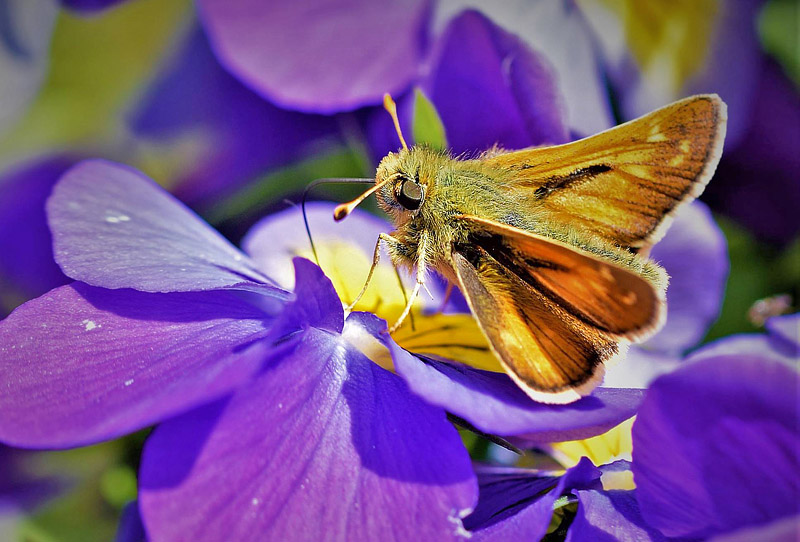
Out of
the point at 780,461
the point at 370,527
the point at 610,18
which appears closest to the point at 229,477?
the point at 370,527

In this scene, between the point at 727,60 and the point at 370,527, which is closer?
the point at 370,527

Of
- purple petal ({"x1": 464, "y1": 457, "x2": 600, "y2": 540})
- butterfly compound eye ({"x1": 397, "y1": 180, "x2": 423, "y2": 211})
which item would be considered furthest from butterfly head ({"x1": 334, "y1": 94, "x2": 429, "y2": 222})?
purple petal ({"x1": 464, "y1": 457, "x2": 600, "y2": 540})

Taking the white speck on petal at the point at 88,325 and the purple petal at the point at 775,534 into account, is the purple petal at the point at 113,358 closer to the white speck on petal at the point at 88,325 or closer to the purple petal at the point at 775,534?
the white speck on petal at the point at 88,325

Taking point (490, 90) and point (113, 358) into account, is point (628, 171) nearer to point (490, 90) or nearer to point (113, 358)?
point (490, 90)

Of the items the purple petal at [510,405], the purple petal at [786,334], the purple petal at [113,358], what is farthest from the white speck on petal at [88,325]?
the purple petal at [786,334]

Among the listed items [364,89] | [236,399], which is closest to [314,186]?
[364,89]

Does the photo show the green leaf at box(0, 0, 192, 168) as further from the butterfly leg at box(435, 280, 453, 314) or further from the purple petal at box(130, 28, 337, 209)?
the butterfly leg at box(435, 280, 453, 314)

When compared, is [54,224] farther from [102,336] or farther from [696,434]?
[696,434]
